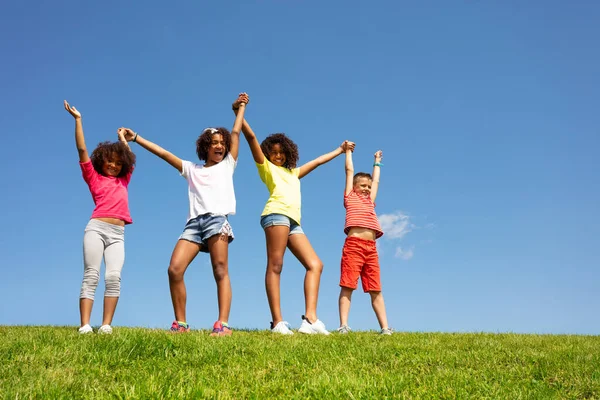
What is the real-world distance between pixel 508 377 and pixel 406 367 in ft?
3.23

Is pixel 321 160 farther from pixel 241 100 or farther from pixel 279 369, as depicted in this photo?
pixel 279 369

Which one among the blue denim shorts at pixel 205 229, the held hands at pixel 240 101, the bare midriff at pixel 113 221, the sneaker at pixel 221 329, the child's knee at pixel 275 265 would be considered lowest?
the sneaker at pixel 221 329

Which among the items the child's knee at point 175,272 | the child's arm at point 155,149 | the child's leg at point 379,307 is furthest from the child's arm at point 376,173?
the child's knee at point 175,272

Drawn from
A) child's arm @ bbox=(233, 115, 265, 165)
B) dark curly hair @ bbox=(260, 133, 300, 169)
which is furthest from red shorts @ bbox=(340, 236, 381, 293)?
child's arm @ bbox=(233, 115, 265, 165)

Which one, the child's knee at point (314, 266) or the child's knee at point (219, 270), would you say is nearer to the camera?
the child's knee at point (219, 270)

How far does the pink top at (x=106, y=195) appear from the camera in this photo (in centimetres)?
784

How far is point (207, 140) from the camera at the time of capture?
8.23 metres

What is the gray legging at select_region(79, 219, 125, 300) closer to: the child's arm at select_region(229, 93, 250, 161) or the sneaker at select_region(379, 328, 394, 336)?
the child's arm at select_region(229, 93, 250, 161)

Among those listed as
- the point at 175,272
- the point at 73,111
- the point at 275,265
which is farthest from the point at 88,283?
the point at 275,265

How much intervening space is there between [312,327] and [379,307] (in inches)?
68.9

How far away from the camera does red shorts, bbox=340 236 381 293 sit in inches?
363

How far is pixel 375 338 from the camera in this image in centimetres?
725

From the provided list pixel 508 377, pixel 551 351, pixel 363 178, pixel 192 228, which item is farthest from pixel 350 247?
pixel 508 377

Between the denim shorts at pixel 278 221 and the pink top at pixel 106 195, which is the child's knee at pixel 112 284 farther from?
the denim shorts at pixel 278 221
